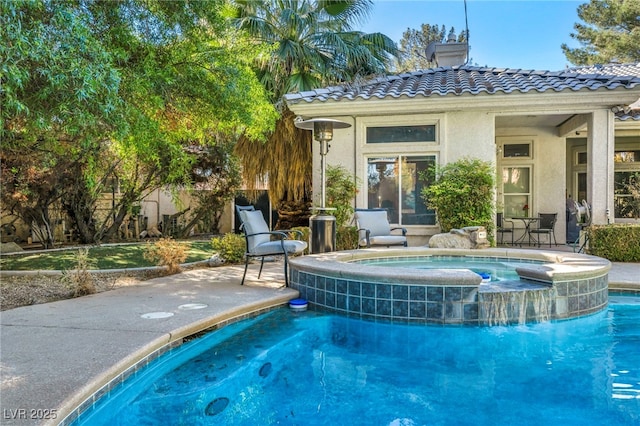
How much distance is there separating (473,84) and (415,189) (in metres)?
2.91

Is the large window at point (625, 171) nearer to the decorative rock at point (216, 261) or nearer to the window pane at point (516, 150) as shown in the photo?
the window pane at point (516, 150)

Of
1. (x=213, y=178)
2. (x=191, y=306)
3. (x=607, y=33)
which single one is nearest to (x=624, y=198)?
(x=191, y=306)

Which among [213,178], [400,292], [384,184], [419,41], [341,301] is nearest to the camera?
[400,292]

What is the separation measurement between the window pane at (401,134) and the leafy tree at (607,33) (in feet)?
64.6

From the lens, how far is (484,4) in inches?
795

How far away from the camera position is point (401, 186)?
10984 millimetres

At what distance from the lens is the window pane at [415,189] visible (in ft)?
35.6

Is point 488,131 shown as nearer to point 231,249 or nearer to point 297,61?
point 297,61

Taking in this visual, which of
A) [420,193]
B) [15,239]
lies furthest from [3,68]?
[15,239]

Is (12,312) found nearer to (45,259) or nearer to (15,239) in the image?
(45,259)

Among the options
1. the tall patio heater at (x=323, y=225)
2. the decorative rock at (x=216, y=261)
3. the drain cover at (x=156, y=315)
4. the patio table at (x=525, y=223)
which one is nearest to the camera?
the drain cover at (x=156, y=315)

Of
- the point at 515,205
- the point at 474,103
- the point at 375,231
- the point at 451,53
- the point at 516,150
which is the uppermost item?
the point at 451,53

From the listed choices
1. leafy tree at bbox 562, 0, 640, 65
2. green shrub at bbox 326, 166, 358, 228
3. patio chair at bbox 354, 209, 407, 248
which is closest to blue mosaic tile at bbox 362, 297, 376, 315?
patio chair at bbox 354, 209, 407, 248

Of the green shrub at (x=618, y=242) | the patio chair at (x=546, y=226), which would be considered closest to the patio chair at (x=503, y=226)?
the patio chair at (x=546, y=226)
